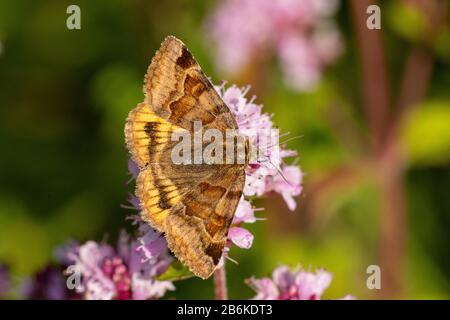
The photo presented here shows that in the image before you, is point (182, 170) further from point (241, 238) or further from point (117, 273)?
point (117, 273)

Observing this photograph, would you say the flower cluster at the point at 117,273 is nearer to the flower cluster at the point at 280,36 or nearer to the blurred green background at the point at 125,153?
the blurred green background at the point at 125,153

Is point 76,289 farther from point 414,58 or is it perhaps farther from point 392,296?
point 414,58

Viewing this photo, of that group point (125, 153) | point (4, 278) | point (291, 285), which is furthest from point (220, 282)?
point (125, 153)

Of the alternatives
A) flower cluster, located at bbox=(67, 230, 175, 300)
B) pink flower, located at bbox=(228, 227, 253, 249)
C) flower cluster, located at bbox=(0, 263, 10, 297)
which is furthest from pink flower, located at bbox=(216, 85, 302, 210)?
flower cluster, located at bbox=(0, 263, 10, 297)

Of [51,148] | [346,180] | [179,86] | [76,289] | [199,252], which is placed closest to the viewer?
[199,252]

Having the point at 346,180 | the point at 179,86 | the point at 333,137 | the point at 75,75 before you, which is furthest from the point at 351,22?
the point at 179,86
